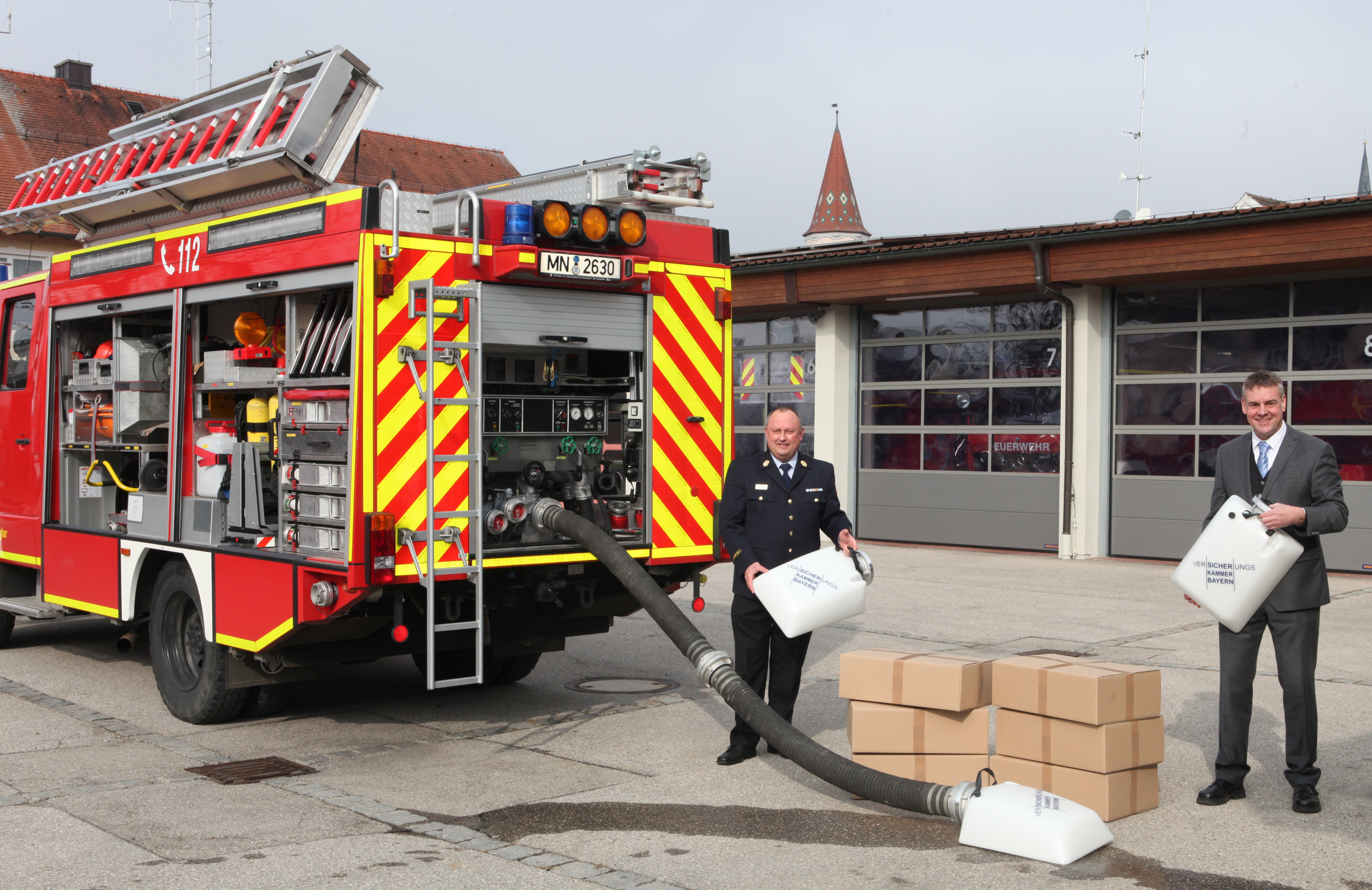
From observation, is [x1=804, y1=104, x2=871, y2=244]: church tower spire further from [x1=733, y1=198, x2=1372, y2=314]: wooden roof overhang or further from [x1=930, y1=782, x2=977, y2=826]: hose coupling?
[x1=930, y1=782, x2=977, y2=826]: hose coupling

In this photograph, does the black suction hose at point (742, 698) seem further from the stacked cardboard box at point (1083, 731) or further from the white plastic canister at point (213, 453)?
the white plastic canister at point (213, 453)

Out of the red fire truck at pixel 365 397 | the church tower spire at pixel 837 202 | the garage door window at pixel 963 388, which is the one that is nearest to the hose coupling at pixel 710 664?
the red fire truck at pixel 365 397

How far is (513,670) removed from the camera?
8.59 meters

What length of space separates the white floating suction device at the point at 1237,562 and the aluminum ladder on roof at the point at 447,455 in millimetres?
3325

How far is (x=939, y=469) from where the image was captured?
1828 centimetres

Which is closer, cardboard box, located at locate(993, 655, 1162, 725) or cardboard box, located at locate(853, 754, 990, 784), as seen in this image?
cardboard box, located at locate(993, 655, 1162, 725)

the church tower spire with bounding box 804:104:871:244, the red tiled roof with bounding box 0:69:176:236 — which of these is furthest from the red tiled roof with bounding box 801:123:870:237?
the red tiled roof with bounding box 0:69:176:236

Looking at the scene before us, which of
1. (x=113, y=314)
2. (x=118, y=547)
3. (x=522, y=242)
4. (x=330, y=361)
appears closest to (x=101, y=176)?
(x=113, y=314)

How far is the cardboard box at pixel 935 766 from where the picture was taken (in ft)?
18.6

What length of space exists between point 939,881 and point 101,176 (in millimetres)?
7261

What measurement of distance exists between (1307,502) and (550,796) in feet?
11.6

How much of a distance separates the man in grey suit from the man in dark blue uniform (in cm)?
Answer: 182

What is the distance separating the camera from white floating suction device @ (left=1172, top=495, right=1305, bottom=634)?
5398mm

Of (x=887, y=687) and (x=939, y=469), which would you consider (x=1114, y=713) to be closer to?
(x=887, y=687)
